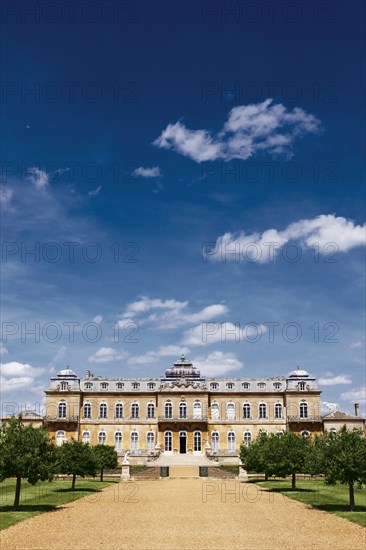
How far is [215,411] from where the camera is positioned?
75.0m

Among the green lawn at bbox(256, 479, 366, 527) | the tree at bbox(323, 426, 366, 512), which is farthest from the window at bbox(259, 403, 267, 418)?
the tree at bbox(323, 426, 366, 512)

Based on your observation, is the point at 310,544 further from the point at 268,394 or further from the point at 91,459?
the point at 268,394

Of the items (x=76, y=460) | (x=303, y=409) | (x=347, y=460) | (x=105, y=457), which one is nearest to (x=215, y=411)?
(x=303, y=409)

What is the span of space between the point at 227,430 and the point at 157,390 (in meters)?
10.3

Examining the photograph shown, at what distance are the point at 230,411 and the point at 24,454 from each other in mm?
51592

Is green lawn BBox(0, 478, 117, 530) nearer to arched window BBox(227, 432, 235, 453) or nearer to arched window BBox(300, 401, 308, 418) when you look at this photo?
arched window BBox(227, 432, 235, 453)

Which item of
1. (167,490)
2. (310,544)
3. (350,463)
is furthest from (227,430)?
(310,544)

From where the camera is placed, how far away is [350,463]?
25984mm

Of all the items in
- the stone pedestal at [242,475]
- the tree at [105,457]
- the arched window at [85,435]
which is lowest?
the stone pedestal at [242,475]

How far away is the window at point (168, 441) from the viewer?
238 ft

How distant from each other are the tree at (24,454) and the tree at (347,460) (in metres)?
12.9

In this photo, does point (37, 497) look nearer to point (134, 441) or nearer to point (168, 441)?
point (168, 441)

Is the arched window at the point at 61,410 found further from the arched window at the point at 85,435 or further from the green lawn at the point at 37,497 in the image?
the green lawn at the point at 37,497

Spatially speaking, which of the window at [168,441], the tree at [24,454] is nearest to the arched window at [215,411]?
the window at [168,441]
